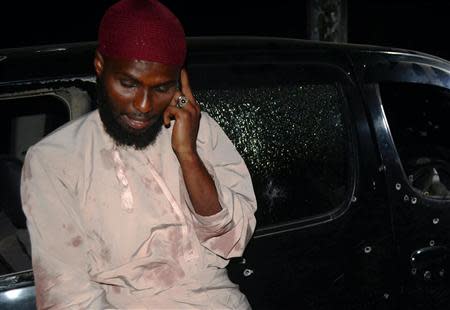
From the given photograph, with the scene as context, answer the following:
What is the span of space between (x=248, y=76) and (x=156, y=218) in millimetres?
853

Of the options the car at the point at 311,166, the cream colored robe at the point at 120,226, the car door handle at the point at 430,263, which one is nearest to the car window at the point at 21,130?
the car at the point at 311,166

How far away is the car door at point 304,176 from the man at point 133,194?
18.1 inches

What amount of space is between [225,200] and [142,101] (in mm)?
404

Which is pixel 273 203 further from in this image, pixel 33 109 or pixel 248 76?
pixel 33 109

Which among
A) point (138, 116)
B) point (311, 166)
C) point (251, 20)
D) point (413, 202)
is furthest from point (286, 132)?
point (251, 20)

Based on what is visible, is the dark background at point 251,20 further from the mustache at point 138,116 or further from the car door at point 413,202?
the mustache at point 138,116

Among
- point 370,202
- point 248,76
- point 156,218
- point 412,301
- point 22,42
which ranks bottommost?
point 22,42

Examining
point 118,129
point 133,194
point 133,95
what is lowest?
point 133,194

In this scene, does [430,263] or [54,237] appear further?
[430,263]

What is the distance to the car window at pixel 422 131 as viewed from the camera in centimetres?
330

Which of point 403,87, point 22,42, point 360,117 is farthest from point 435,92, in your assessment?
point 22,42

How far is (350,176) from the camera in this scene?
2.82m

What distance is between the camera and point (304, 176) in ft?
8.96

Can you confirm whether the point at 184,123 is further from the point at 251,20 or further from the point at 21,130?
the point at 251,20
